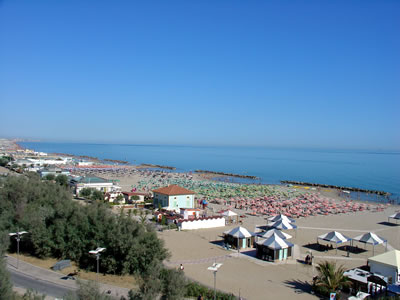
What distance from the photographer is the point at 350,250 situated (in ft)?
64.9

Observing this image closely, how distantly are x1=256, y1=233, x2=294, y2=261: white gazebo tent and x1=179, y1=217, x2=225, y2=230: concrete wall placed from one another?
6.94 metres

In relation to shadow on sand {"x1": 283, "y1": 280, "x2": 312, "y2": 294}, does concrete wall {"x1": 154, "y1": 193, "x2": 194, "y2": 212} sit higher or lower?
higher

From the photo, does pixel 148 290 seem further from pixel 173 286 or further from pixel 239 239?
pixel 239 239

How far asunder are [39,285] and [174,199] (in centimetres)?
1729

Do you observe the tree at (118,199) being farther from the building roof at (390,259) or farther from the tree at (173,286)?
the tree at (173,286)

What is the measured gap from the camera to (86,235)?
15.4 m

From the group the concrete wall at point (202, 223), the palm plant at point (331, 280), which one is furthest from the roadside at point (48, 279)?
the concrete wall at point (202, 223)

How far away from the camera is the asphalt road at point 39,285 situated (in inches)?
469

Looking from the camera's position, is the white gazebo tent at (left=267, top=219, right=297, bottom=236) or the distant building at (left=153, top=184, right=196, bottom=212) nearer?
the white gazebo tent at (left=267, top=219, right=297, bottom=236)

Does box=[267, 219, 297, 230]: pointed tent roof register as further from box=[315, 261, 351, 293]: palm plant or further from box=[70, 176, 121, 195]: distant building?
box=[70, 176, 121, 195]: distant building

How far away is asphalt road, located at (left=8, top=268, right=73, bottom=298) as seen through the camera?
1191 cm

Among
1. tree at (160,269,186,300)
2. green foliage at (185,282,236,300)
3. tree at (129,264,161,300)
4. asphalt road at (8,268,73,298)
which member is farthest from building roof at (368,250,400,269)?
asphalt road at (8,268,73,298)

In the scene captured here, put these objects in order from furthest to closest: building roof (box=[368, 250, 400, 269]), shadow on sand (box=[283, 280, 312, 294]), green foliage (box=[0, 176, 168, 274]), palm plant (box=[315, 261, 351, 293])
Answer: building roof (box=[368, 250, 400, 269]) < green foliage (box=[0, 176, 168, 274]) < shadow on sand (box=[283, 280, 312, 294]) < palm plant (box=[315, 261, 351, 293])

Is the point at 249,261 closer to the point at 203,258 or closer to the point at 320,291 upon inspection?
the point at 203,258
